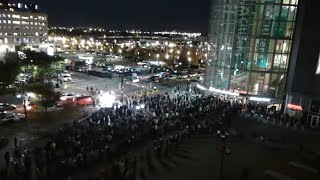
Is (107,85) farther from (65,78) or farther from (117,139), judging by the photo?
(117,139)

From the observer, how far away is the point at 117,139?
21.7 m

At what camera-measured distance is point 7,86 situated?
3934 centimetres

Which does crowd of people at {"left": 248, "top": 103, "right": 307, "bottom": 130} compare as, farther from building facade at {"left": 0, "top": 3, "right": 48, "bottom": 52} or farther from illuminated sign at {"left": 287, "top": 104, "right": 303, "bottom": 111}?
building facade at {"left": 0, "top": 3, "right": 48, "bottom": 52}

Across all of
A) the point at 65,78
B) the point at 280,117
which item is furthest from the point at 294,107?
the point at 65,78

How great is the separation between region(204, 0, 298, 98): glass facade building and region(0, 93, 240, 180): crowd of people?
24.9 feet

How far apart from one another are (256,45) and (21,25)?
283 feet

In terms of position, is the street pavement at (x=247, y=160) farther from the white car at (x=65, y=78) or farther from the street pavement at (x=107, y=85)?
the white car at (x=65, y=78)

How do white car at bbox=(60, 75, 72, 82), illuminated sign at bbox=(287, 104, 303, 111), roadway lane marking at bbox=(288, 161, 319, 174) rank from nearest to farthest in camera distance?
1. roadway lane marking at bbox=(288, 161, 319, 174)
2. illuminated sign at bbox=(287, 104, 303, 111)
3. white car at bbox=(60, 75, 72, 82)

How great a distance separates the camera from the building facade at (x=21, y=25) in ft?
310

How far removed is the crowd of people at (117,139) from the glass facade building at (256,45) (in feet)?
24.9

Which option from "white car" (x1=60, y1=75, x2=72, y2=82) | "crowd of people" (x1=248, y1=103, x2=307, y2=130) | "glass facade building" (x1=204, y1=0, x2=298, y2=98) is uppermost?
"glass facade building" (x1=204, y1=0, x2=298, y2=98)

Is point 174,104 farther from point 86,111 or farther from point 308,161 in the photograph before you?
point 308,161

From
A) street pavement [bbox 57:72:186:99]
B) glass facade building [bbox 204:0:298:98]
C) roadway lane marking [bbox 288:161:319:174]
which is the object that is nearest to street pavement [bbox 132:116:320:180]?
roadway lane marking [bbox 288:161:319:174]

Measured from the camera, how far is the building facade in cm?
9444
